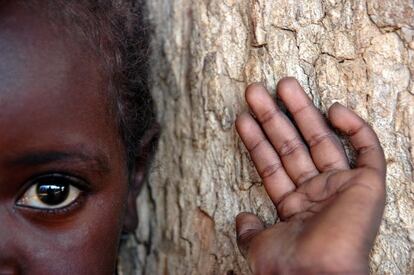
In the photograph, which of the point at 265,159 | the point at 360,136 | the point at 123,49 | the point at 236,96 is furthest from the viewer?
the point at 123,49

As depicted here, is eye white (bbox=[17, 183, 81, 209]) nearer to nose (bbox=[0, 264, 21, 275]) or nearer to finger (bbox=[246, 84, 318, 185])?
nose (bbox=[0, 264, 21, 275])

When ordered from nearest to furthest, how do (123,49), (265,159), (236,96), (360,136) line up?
1. (360,136)
2. (265,159)
3. (236,96)
4. (123,49)

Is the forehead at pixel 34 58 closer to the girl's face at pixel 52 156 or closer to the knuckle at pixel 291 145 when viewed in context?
the girl's face at pixel 52 156

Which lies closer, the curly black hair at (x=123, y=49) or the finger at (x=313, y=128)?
the finger at (x=313, y=128)

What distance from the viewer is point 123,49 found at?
1.70 meters

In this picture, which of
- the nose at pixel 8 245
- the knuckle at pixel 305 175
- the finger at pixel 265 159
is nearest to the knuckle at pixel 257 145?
the finger at pixel 265 159

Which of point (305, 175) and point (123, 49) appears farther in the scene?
point (123, 49)

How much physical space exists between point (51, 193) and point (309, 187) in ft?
1.68

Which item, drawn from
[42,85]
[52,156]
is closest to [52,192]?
[52,156]

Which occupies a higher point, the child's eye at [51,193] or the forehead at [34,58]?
the forehead at [34,58]

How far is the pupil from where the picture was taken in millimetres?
1522

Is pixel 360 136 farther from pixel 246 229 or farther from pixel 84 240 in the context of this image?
pixel 84 240

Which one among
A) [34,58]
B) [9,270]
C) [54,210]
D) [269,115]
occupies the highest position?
[34,58]

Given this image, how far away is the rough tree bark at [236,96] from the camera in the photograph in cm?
142
